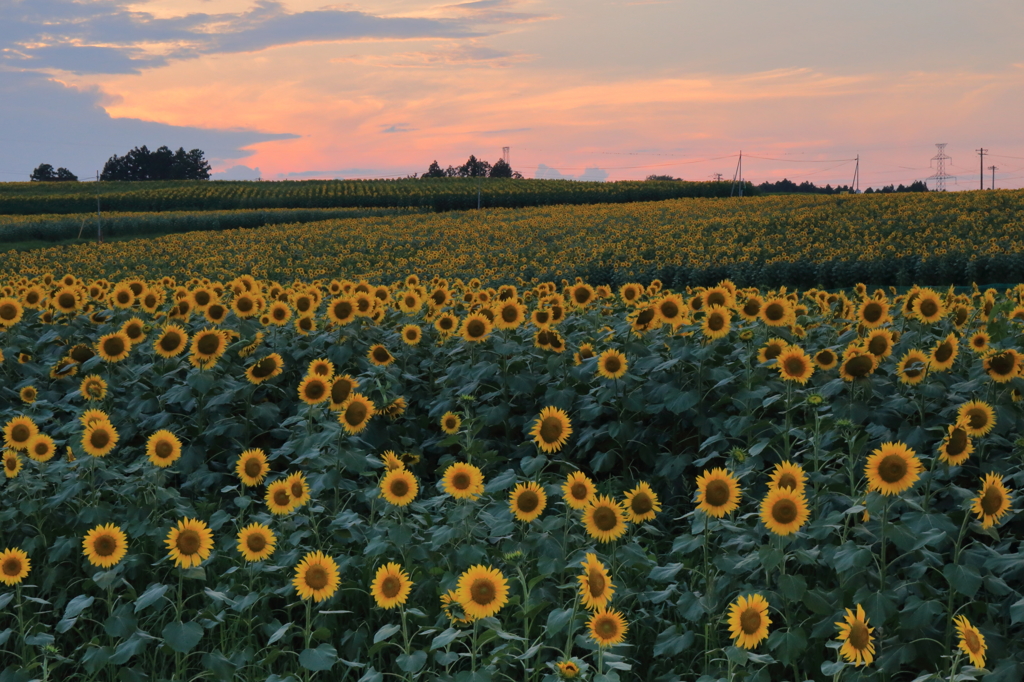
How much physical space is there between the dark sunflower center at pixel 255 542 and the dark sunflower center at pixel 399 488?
0.70m

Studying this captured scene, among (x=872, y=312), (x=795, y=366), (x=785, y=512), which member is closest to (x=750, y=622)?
(x=785, y=512)

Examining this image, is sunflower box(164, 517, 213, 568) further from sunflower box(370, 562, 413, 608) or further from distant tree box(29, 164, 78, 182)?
distant tree box(29, 164, 78, 182)

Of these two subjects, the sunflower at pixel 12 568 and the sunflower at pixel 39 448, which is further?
the sunflower at pixel 39 448

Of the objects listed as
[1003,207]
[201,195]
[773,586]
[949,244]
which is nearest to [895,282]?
[949,244]

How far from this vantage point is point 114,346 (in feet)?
21.0

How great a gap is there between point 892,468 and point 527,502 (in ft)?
5.20

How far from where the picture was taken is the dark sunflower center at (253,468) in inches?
191

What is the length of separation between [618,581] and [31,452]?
11.7 feet

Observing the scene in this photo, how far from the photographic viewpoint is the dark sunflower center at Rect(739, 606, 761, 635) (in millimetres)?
3186

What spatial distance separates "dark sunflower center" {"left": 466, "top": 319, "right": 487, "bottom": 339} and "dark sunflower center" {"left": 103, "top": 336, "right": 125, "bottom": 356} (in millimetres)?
2636

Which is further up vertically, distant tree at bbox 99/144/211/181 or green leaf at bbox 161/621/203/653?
distant tree at bbox 99/144/211/181

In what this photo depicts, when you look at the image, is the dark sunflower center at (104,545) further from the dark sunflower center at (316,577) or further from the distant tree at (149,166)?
the distant tree at (149,166)

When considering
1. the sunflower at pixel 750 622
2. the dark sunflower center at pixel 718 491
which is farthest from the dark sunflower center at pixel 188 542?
the sunflower at pixel 750 622

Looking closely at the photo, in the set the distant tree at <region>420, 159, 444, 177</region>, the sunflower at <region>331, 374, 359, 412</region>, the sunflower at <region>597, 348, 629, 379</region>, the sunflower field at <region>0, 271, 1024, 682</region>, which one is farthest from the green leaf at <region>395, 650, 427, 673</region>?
the distant tree at <region>420, 159, 444, 177</region>
